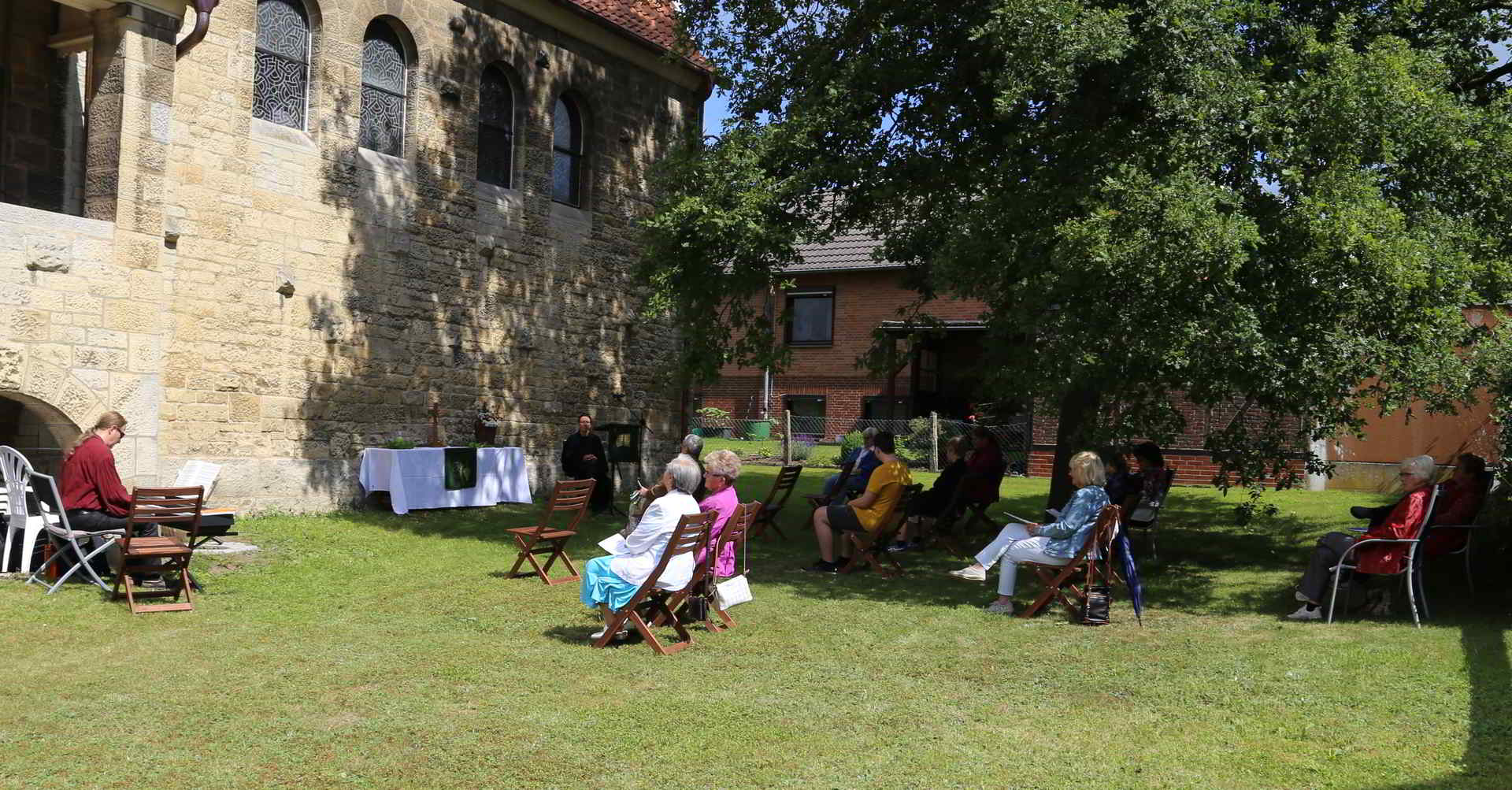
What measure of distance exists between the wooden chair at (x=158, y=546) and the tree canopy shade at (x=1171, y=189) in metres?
5.28

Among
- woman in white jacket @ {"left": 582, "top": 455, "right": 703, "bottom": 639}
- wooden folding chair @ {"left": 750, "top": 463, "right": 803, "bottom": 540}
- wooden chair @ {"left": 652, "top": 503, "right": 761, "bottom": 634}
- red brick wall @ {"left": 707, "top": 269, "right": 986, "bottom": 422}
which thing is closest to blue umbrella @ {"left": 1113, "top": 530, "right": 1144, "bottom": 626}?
wooden chair @ {"left": 652, "top": 503, "right": 761, "bottom": 634}

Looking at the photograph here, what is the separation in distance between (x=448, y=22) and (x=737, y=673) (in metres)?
11.2

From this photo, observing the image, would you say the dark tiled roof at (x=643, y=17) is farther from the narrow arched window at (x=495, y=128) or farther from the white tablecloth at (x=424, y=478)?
the white tablecloth at (x=424, y=478)

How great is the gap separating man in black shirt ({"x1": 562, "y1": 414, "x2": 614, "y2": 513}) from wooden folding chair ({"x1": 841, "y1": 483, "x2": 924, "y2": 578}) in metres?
4.75

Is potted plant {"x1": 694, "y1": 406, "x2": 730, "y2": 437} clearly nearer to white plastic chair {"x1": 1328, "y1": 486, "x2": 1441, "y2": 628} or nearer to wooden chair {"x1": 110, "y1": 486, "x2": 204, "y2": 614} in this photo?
wooden chair {"x1": 110, "y1": 486, "x2": 204, "y2": 614}

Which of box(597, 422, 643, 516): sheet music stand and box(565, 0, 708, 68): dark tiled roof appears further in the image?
box(565, 0, 708, 68): dark tiled roof

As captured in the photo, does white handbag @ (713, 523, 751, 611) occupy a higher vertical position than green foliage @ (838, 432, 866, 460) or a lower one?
lower

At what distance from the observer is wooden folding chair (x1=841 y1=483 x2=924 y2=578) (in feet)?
34.7

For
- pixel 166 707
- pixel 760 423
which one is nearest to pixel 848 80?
pixel 166 707

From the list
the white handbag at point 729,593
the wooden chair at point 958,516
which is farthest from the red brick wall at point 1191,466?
the white handbag at point 729,593

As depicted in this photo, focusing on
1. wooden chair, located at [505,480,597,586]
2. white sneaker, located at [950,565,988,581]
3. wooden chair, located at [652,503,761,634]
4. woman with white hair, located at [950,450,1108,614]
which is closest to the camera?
wooden chair, located at [652,503,761,634]

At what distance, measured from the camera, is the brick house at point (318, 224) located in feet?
34.6

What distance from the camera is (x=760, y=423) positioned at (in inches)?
1185

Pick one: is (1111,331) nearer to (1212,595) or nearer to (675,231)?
(1212,595)
